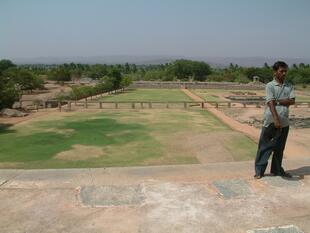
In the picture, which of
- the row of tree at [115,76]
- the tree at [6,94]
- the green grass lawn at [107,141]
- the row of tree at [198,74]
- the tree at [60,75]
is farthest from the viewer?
the tree at [60,75]

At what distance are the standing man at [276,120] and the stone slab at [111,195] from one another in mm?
1635

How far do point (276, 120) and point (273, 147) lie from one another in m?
0.40

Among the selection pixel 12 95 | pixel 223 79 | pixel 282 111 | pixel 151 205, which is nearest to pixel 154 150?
pixel 282 111

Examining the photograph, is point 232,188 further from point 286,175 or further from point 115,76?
point 115,76

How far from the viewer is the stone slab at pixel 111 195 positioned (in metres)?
4.01

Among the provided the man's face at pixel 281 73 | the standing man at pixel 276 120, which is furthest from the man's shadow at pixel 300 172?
the man's face at pixel 281 73

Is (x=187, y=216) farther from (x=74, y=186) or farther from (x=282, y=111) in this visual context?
(x=282, y=111)

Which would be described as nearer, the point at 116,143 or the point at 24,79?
the point at 116,143

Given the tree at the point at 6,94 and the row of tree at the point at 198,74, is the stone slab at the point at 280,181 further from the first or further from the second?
the row of tree at the point at 198,74

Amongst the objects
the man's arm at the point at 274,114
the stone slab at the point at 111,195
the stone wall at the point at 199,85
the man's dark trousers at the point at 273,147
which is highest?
the man's arm at the point at 274,114

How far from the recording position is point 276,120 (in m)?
4.93

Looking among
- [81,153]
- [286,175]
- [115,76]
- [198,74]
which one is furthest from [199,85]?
[286,175]

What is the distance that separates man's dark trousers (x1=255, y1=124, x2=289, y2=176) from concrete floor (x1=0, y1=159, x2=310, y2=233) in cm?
22

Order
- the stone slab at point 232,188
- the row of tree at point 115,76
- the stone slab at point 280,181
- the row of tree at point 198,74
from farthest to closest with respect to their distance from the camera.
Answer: the row of tree at point 198,74
the row of tree at point 115,76
the stone slab at point 280,181
the stone slab at point 232,188
